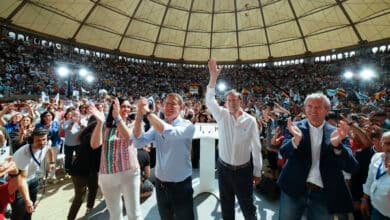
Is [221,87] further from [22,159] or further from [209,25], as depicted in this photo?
[22,159]

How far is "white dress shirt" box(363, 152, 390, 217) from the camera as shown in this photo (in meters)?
2.34

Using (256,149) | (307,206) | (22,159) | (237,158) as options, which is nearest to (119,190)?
(22,159)

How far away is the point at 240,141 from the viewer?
9.85 ft

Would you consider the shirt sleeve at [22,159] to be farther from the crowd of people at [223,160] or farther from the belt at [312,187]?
the belt at [312,187]

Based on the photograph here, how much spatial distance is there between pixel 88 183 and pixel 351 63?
25.6 metres

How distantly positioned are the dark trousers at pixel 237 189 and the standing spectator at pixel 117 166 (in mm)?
1115

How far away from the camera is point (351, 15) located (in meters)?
18.7

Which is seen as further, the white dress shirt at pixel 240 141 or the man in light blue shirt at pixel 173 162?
the white dress shirt at pixel 240 141

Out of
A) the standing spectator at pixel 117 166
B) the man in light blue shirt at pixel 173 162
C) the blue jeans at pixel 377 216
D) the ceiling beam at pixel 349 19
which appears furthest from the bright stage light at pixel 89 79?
the blue jeans at pixel 377 216

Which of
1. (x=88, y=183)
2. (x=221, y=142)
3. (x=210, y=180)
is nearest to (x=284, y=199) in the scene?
(x=221, y=142)

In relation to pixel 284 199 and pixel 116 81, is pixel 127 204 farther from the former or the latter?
pixel 116 81

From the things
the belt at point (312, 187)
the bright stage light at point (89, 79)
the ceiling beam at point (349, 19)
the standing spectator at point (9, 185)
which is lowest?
the belt at point (312, 187)

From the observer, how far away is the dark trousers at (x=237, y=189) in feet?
9.61

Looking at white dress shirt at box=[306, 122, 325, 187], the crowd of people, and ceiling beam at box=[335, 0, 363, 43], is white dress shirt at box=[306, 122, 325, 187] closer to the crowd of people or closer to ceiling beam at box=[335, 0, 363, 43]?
the crowd of people
